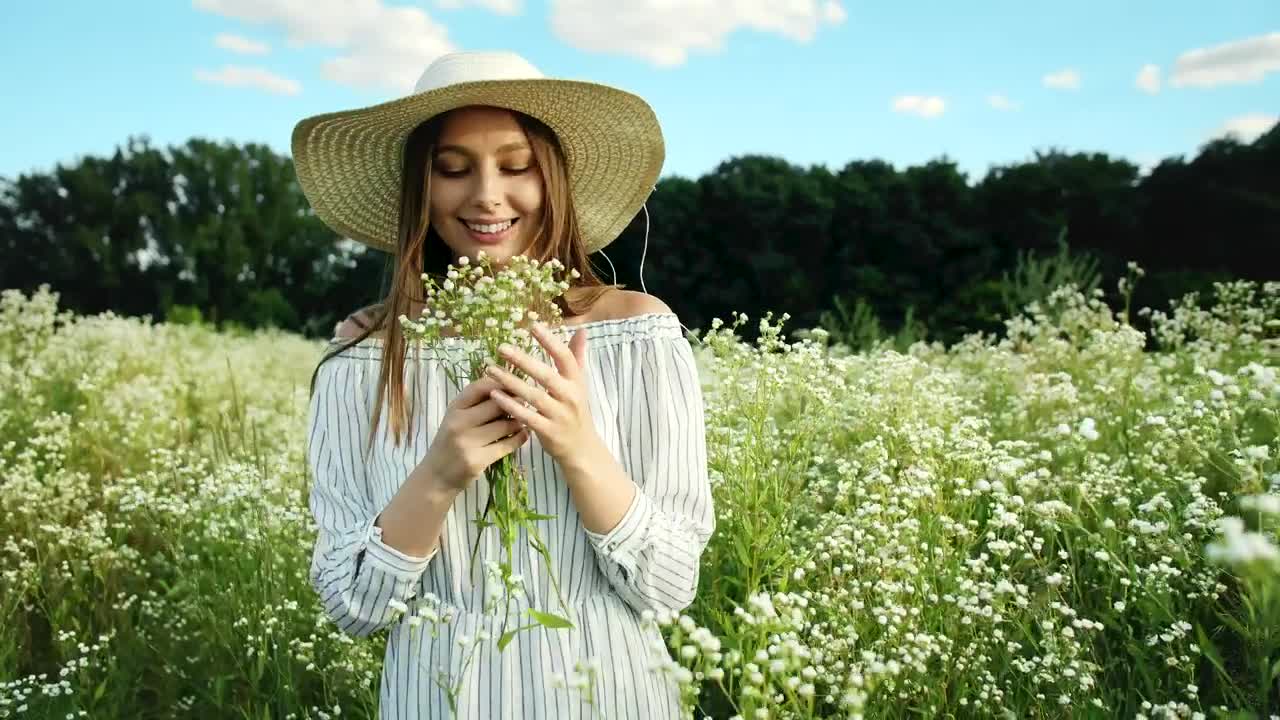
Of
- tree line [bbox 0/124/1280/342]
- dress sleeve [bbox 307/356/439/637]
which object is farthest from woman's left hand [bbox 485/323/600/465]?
tree line [bbox 0/124/1280/342]

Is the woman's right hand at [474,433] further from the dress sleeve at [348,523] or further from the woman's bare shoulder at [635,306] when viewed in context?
the woman's bare shoulder at [635,306]

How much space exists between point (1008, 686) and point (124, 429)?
17.6 ft

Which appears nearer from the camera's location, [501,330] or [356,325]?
[501,330]

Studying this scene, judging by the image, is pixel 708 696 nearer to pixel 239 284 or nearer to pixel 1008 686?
pixel 1008 686

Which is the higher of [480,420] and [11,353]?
[480,420]

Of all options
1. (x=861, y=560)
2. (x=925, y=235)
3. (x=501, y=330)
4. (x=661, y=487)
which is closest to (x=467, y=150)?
(x=501, y=330)

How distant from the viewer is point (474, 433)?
1.74 meters

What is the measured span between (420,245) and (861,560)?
1.41m

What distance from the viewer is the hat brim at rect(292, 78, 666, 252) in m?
2.23

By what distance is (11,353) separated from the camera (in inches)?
307

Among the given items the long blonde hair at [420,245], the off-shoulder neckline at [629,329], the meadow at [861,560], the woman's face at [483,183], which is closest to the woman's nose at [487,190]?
the woman's face at [483,183]

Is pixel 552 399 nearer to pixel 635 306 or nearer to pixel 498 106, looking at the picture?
pixel 635 306

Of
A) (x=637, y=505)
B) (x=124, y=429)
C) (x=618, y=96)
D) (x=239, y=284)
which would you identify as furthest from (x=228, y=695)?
(x=239, y=284)

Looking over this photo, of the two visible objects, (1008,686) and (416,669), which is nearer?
(416,669)
